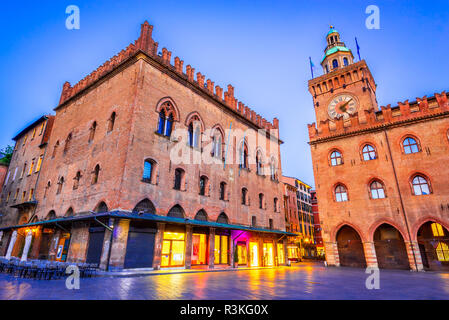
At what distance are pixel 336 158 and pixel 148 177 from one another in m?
17.2

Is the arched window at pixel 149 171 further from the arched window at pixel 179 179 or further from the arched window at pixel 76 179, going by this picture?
the arched window at pixel 76 179

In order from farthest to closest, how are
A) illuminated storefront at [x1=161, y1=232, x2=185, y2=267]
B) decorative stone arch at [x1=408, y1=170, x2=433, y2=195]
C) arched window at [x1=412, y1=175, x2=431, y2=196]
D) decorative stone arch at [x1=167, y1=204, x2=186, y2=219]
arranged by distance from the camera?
1. arched window at [x1=412, y1=175, x2=431, y2=196]
2. decorative stone arch at [x1=408, y1=170, x2=433, y2=195]
3. decorative stone arch at [x1=167, y1=204, x2=186, y2=219]
4. illuminated storefront at [x1=161, y1=232, x2=185, y2=267]

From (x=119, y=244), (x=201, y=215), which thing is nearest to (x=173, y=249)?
(x=201, y=215)

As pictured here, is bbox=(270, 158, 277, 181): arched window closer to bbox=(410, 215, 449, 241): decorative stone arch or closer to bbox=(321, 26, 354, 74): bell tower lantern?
bbox=(410, 215, 449, 241): decorative stone arch

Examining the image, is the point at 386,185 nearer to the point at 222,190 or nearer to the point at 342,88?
the point at 342,88

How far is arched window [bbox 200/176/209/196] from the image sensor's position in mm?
18819

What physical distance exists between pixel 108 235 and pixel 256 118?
19.1 meters

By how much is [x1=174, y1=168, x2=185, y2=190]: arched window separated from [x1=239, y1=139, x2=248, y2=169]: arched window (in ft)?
23.2

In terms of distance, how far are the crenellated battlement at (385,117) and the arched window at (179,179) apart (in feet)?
46.4

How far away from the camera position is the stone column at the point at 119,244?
1257 cm

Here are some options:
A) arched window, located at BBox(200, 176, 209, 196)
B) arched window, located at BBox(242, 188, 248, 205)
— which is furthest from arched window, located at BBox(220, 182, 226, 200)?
arched window, located at BBox(242, 188, 248, 205)
